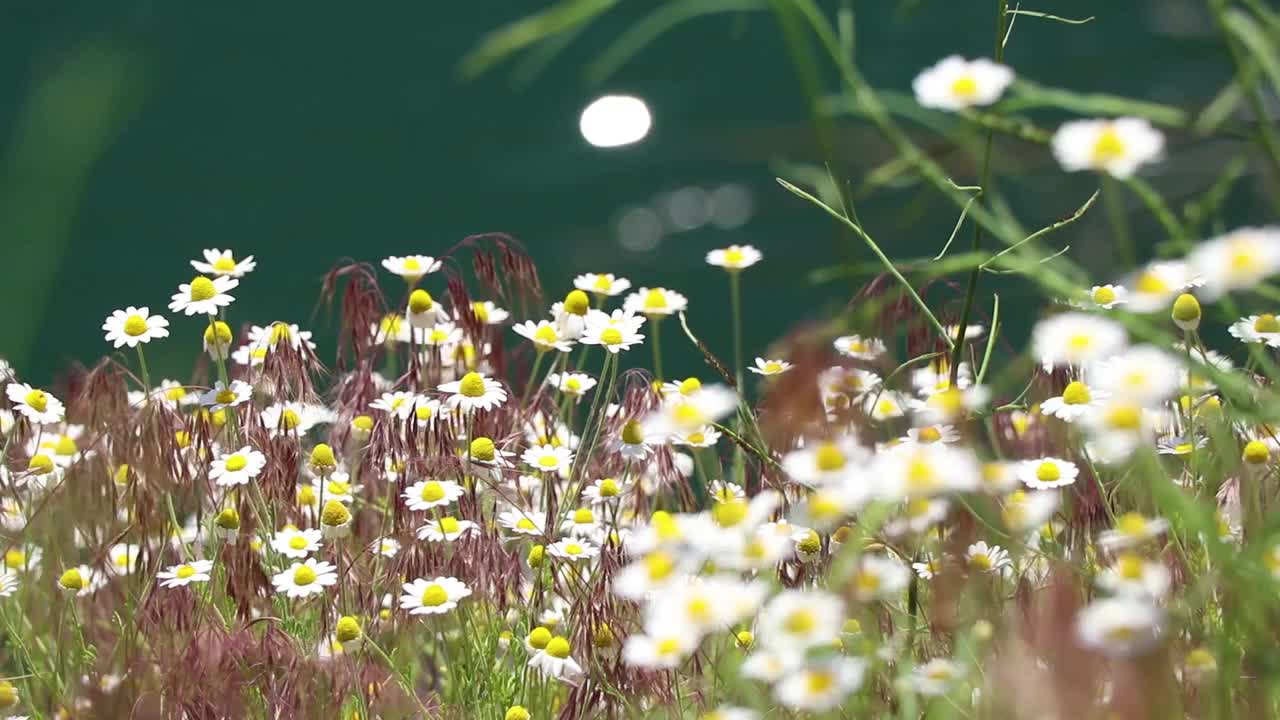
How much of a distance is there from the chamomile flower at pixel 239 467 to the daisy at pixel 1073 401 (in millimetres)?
698

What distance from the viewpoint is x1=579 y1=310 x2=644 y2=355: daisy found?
4.03 feet

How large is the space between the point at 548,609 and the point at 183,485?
1.21 feet

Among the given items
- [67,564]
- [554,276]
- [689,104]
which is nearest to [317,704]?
[67,564]

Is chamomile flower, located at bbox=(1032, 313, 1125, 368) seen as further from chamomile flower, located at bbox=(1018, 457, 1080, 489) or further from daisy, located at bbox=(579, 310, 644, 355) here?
daisy, located at bbox=(579, 310, 644, 355)

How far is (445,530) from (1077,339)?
0.65 m

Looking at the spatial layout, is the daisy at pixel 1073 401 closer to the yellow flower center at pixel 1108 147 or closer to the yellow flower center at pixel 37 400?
the yellow flower center at pixel 1108 147

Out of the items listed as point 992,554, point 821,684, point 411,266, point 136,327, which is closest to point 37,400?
point 136,327

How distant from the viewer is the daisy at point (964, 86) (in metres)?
0.73

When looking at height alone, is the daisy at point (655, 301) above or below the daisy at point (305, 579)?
above

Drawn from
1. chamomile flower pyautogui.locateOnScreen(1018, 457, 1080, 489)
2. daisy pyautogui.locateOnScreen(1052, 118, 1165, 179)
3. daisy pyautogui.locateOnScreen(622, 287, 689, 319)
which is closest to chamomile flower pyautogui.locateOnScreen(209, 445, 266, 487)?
daisy pyautogui.locateOnScreen(622, 287, 689, 319)

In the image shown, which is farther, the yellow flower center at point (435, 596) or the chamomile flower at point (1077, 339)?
the yellow flower center at point (435, 596)

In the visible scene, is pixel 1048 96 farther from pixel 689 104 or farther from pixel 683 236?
pixel 689 104

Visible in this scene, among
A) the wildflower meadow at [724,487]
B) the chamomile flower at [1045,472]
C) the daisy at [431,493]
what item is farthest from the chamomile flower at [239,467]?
the chamomile flower at [1045,472]

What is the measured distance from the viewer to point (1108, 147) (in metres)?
0.69
